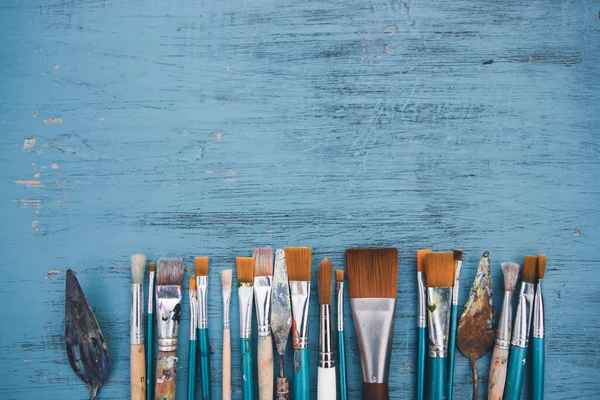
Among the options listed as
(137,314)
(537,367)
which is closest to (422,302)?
(537,367)

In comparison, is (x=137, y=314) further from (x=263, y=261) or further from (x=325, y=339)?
(x=325, y=339)

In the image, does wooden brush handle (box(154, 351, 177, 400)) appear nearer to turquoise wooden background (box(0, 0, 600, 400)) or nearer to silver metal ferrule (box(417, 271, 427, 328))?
turquoise wooden background (box(0, 0, 600, 400))

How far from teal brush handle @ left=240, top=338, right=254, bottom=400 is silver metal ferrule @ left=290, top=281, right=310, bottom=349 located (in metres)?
0.09

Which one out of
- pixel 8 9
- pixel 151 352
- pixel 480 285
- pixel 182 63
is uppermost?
pixel 8 9

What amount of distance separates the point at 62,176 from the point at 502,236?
3.01 feet

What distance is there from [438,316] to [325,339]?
228mm

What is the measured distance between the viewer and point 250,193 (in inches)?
44.6

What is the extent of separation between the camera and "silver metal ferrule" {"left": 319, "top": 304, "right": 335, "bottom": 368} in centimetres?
107

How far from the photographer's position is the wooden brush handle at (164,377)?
3.51ft

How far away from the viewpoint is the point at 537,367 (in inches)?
42.2

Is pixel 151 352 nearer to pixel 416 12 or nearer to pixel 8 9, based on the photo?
pixel 8 9

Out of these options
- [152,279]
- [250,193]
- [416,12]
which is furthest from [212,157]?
[416,12]

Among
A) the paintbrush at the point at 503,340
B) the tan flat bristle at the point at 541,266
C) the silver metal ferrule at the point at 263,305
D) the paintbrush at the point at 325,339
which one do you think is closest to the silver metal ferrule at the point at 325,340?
the paintbrush at the point at 325,339

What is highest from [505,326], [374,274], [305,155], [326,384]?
[305,155]
